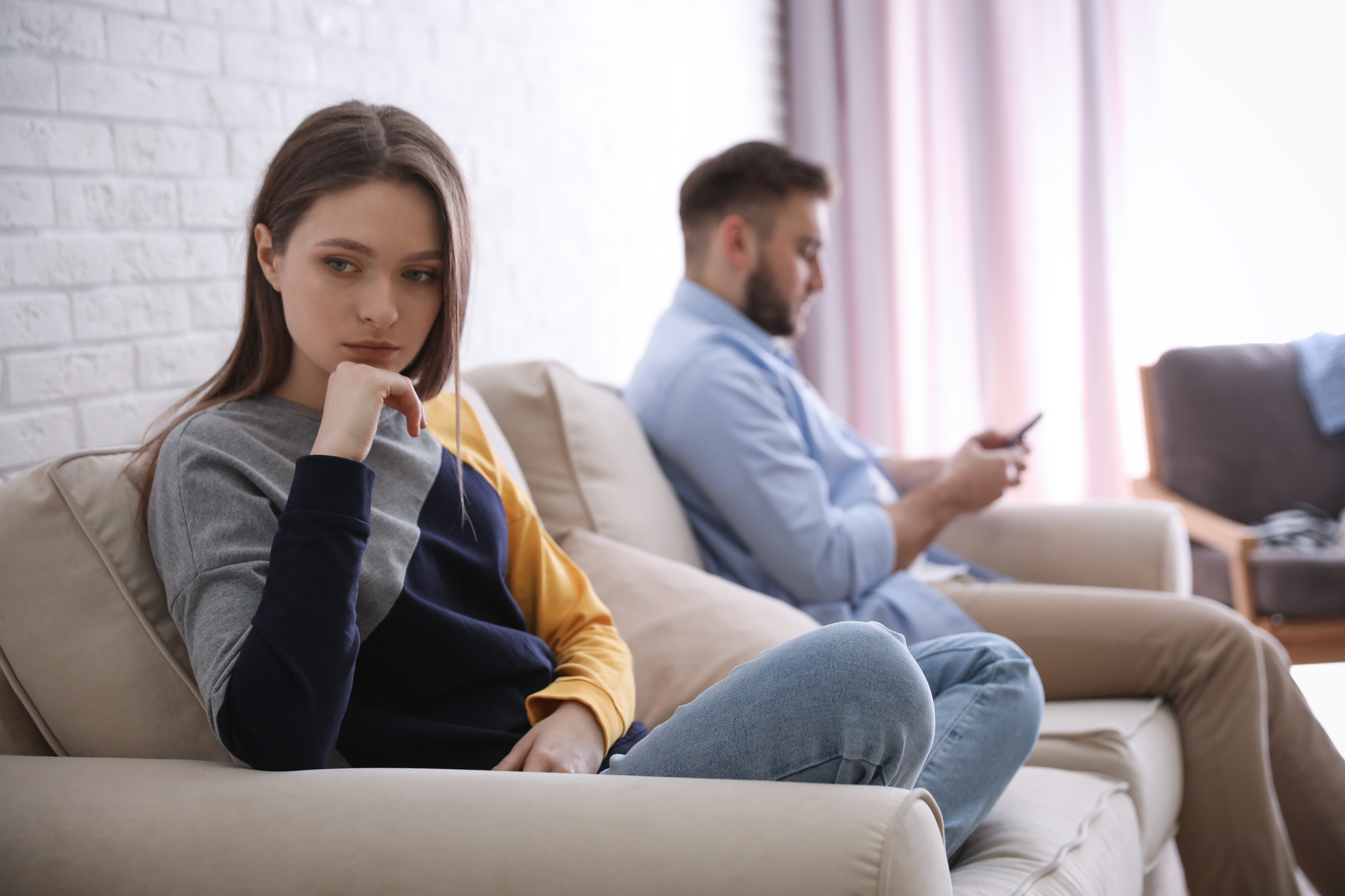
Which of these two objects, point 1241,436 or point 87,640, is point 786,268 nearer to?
point 87,640

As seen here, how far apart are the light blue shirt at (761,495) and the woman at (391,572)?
0.49 meters

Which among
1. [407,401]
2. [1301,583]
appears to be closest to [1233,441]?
[1301,583]

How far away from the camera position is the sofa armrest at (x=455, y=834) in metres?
0.69

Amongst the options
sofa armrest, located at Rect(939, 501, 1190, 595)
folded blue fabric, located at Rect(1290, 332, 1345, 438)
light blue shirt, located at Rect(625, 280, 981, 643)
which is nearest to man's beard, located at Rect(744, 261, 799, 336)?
light blue shirt, located at Rect(625, 280, 981, 643)

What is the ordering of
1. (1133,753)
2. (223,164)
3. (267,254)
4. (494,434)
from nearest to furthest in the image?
(267,254)
(1133,753)
(494,434)
(223,164)

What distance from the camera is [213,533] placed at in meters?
0.88

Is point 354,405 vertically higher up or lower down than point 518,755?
higher up

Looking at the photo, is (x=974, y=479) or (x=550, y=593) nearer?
(x=550, y=593)

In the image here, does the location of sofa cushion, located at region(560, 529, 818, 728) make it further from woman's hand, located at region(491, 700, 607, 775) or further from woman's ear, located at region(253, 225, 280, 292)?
woman's ear, located at region(253, 225, 280, 292)

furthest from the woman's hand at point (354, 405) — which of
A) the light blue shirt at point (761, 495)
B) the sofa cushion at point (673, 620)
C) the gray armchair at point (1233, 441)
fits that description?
the gray armchair at point (1233, 441)

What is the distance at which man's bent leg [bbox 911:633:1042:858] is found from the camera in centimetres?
111

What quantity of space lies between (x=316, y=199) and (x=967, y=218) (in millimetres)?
2853

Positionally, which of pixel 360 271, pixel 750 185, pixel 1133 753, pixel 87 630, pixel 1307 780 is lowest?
pixel 1307 780

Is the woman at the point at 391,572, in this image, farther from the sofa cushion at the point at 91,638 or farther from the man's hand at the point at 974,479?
the man's hand at the point at 974,479
